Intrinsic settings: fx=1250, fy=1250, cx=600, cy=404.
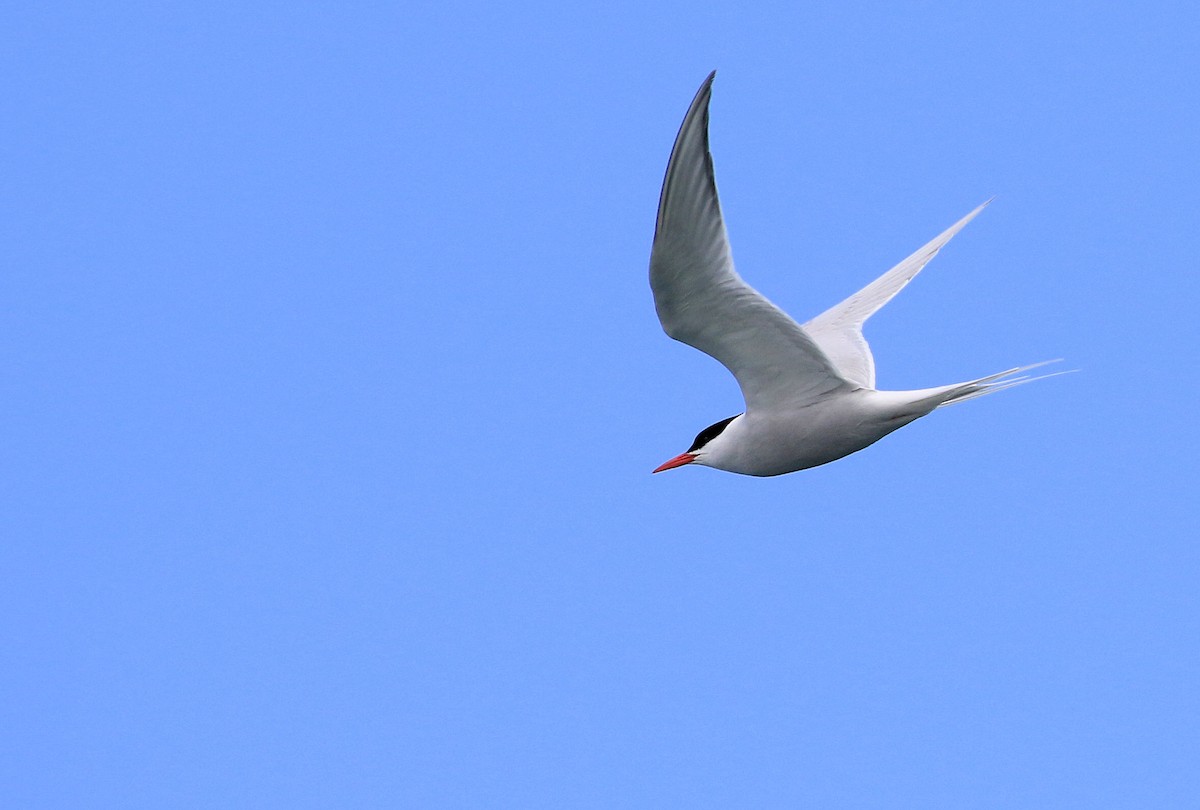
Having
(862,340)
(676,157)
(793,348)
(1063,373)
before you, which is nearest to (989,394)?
(1063,373)

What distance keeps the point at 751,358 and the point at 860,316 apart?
77.2 inches

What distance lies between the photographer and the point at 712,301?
5.23 meters

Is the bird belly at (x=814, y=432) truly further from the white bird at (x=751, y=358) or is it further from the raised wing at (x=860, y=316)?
the raised wing at (x=860, y=316)

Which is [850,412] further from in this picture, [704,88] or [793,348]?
[704,88]

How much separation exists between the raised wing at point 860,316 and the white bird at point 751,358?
1cm

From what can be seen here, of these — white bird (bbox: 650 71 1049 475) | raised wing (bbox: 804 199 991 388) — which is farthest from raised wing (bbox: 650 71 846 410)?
raised wing (bbox: 804 199 991 388)

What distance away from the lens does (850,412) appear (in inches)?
231

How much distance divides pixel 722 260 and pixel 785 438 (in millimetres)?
1415

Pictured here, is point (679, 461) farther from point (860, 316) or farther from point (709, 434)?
point (860, 316)

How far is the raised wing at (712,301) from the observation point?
4.55m

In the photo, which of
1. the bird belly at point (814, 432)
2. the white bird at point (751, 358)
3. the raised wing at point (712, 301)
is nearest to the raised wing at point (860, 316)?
the white bird at point (751, 358)

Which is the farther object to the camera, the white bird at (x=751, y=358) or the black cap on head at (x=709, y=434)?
the black cap on head at (x=709, y=434)

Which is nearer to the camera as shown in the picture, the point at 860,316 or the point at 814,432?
the point at 814,432

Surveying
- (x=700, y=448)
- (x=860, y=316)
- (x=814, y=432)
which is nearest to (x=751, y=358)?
(x=814, y=432)
